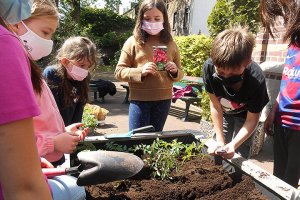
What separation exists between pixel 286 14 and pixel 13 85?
1922mm

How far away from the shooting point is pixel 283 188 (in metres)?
1.48

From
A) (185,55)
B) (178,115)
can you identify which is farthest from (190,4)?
(178,115)

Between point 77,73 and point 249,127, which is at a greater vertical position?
point 77,73

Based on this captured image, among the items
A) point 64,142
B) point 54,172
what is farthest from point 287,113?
point 54,172

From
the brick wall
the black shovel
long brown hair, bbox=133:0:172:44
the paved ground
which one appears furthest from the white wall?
the black shovel

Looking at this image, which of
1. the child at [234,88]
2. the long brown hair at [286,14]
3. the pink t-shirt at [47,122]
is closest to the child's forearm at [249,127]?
the child at [234,88]

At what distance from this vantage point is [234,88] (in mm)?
2156

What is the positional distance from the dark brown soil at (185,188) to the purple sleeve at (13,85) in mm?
994

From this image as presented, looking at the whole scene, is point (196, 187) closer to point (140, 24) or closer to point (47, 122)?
point (47, 122)

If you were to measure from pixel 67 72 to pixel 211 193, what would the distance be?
55.3 inches

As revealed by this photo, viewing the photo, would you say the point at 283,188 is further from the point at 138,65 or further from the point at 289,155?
the point at 138,65

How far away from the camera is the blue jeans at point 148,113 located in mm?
2709

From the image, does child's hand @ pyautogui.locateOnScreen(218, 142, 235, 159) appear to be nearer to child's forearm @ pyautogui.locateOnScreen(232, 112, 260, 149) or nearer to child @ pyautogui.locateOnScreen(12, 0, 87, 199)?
child's forearm @ pyautogui.locateOnScreen(232, 112, 260, 149)

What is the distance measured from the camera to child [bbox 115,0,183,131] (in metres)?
2.71
